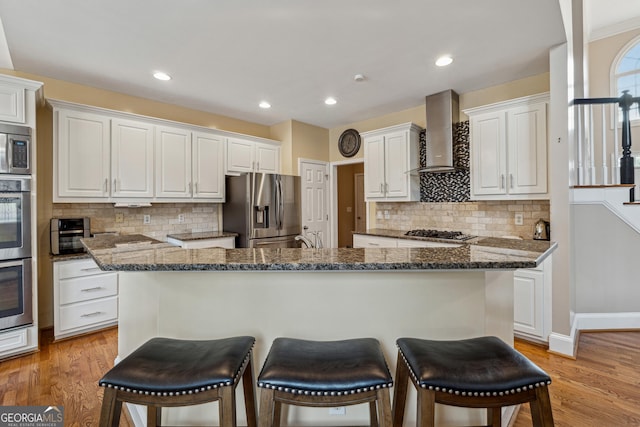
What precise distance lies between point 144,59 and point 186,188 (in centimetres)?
156

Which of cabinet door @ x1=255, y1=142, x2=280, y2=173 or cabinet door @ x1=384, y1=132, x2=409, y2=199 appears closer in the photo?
cabinet door @ x1=384, y1=132, x2=409, y2=199

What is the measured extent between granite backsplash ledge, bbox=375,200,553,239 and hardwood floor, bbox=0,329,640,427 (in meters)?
1.20

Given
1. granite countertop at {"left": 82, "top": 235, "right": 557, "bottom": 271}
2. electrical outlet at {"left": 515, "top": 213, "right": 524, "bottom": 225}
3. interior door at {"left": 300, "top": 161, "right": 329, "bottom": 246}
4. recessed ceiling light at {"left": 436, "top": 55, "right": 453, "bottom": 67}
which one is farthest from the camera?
interior door at {"left": 300, "top": 161, "right": 329, "bottom": 246}

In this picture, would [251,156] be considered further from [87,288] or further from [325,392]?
[325,392]

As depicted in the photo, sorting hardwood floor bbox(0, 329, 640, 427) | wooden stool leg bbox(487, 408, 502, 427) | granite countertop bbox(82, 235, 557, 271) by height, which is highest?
granite countertop bbox(82, 235, 557, 271)

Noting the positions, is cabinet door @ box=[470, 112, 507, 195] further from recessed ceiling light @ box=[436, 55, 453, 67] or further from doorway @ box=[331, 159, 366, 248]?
doorway @ box=[331, 159, 366, 248]

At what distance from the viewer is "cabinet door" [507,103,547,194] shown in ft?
9.52

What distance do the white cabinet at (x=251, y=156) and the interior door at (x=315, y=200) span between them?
470mm

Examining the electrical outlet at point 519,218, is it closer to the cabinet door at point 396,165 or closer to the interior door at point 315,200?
the cabinet door at point 396,165

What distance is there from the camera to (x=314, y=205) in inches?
200

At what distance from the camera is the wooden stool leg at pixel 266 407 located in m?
1.05

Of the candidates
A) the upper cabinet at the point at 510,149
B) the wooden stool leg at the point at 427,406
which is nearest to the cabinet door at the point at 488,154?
the upper cabinet at the point at 510,149

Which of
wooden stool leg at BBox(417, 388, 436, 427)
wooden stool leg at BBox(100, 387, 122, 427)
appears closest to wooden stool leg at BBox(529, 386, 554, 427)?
wooden stool leg at BBox(417, 388, 436, 427)

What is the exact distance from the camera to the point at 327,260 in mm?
1324
